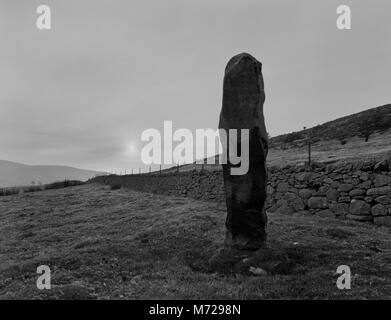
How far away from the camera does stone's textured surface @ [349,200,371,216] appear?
61.4 feet

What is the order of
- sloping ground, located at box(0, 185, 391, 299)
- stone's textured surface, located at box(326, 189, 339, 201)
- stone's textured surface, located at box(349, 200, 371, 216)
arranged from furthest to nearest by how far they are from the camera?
stone's textured surface, located at box(326, 189, 339, 201) → stone's textured surface, located at box(349, 200, 371, 216) → sloping ground, located at box(0, 185, 391, 299)

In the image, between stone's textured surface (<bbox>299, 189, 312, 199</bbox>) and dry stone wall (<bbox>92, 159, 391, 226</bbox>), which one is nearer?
dry stone wall (<bbox>92, 159, 391, 226</bbox>)

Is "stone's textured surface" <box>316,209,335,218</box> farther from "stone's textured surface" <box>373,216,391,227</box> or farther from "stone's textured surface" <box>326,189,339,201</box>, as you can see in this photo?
"stone's textured surface" <box>373,216,391,227</box>

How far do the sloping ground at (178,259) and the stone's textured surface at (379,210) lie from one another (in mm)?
948

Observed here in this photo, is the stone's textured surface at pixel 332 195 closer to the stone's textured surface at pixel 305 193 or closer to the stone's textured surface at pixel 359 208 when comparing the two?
the stone's textured surface at pixel 359 208

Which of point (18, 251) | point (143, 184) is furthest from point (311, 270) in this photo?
point (143, 184)

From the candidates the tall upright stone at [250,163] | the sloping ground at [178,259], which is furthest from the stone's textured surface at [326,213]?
the tall upright stone at [250,163]

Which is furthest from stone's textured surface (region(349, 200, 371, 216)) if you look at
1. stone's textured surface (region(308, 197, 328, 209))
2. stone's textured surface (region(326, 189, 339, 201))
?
stone's textured surface (region(308, 197, 328, 209))

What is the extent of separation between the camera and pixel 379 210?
1817 centimetres

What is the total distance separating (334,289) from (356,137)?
37.3 meters

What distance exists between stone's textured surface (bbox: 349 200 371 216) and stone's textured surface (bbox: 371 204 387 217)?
27cm

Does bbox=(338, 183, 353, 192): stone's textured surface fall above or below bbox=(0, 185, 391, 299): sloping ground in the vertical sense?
above

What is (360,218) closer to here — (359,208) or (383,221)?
(359,208)

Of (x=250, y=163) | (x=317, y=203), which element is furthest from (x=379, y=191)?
(x=250, y=163)
